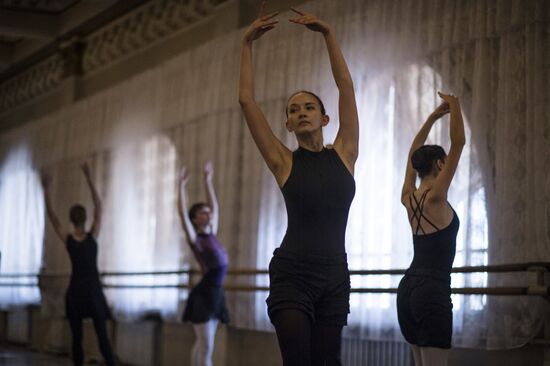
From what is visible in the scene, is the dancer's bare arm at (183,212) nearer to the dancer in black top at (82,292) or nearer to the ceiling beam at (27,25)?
the dancer in black top at (82,292)

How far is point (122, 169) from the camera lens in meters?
10.4

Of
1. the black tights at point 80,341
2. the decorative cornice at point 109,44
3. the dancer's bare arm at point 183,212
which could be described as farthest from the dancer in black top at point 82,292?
the decorative cornice at point 109,44

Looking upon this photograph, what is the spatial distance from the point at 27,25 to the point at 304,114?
919cm

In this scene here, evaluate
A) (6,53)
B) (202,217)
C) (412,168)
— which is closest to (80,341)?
(202,217)

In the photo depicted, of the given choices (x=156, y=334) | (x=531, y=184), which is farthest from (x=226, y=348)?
(x=531, y=184)

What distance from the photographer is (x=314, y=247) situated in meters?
3.25

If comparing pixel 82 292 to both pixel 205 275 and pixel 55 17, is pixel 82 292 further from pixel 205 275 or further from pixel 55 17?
pixel 55 17

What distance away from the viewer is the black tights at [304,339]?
316cm

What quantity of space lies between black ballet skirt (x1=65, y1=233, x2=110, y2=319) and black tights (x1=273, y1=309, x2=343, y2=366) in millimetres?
4356

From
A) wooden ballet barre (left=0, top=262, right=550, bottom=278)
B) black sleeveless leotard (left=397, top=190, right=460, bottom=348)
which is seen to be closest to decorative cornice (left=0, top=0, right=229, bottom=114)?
wooden ballet barre (left=0, top=262, right=550, bottom=278)

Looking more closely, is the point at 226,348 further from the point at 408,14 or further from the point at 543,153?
the point at 543,153

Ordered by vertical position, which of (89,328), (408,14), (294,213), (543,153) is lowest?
(89,328)

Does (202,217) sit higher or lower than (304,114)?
lower

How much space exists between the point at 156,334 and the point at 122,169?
6.03ft
